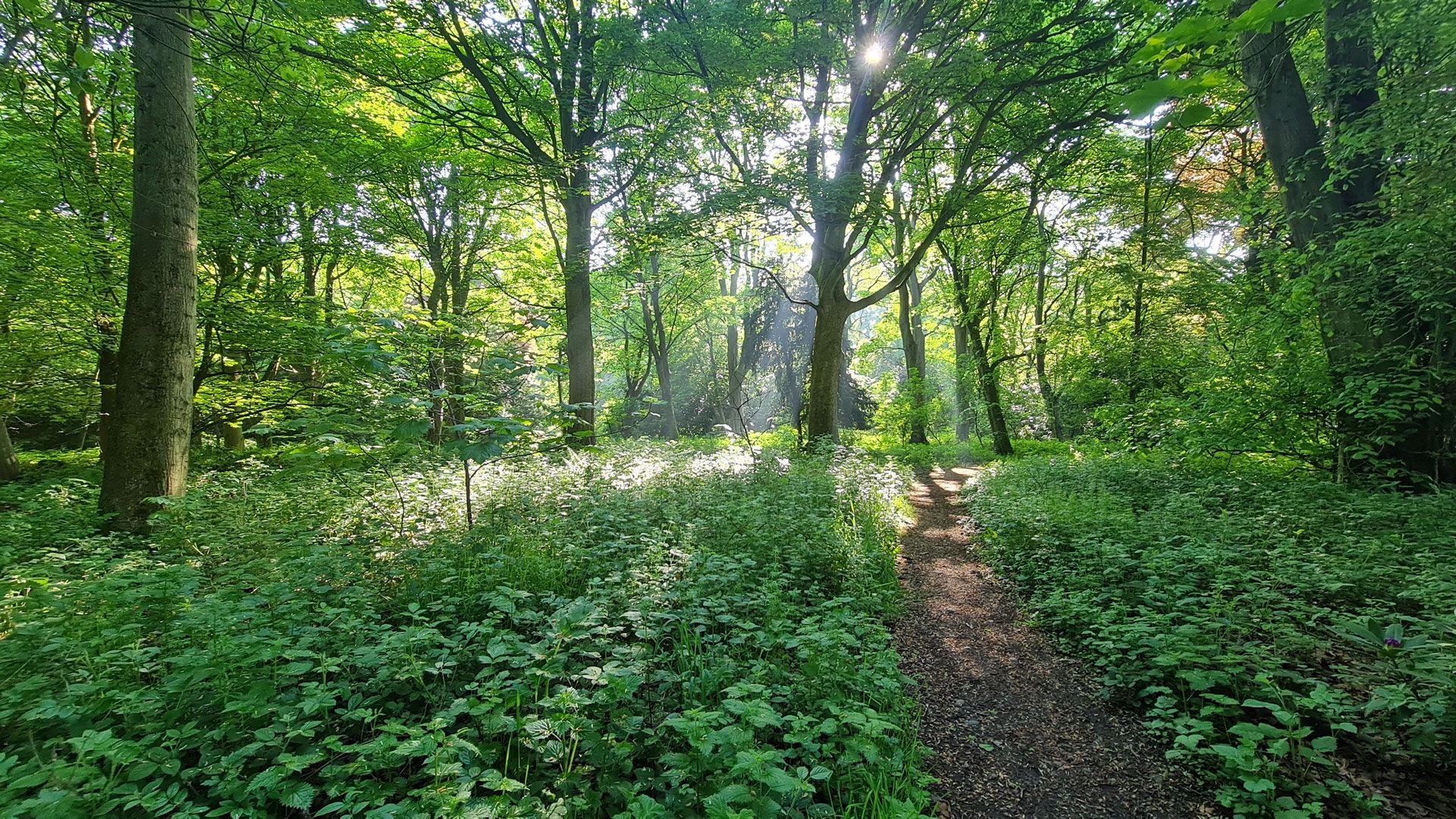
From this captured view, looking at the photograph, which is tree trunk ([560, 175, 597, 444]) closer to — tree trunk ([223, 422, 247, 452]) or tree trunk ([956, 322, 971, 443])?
tree trunk ([223, 422, 247, 452])

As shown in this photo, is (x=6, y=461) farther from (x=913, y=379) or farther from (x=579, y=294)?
(x=913, y=379)

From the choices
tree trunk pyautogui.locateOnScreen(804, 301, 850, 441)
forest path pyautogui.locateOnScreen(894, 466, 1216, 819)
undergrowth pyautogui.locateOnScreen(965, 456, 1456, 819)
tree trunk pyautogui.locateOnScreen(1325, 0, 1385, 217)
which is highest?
tree trunk pyautogui.locateOnScreen(1325, 0, 1385, 217)

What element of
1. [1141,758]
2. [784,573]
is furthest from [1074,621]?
[784,573]

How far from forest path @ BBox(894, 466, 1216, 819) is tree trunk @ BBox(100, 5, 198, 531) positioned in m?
7.13

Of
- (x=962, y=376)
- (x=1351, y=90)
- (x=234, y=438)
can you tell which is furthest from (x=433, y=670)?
(x=962, y=376)

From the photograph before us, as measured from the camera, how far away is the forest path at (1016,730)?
2.74 m

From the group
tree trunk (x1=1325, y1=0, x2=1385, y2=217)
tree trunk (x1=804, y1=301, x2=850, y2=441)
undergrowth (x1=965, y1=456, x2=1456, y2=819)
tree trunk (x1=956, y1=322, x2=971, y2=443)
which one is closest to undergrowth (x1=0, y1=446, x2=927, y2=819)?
undergrowth (x1=965, y1=456, x2=1456, y2=819)

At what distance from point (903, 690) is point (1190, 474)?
23.6 ft

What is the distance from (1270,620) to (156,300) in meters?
9.60

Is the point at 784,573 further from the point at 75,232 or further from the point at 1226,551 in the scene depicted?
the point at 75,232

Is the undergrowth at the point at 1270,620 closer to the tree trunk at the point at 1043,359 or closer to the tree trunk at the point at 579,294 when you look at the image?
the tree trunk at the point at 579,294

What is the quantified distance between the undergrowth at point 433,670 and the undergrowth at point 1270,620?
1.57 meters

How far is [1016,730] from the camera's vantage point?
3359mm

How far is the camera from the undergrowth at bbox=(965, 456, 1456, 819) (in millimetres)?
2523
